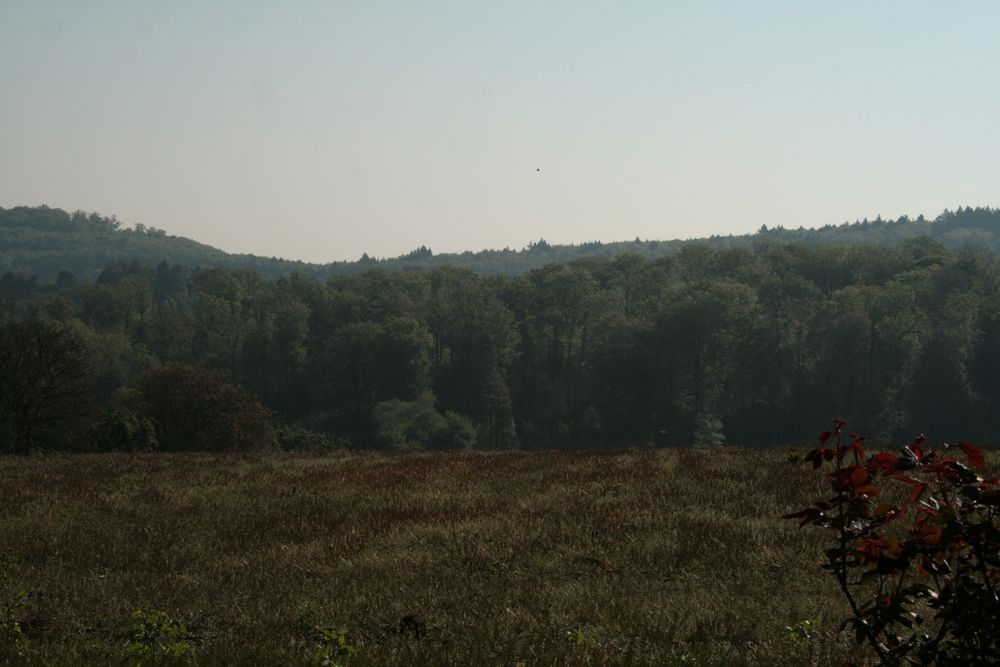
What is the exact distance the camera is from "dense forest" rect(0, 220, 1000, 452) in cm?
7375

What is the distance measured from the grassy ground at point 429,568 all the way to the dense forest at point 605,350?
32266 mm

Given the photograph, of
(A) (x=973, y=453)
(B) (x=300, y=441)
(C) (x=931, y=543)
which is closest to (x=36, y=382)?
(B) (x=300, y=441)

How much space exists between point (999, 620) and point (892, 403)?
2888 inches

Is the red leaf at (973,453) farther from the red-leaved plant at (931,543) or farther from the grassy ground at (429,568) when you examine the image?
the grassy ground at (429,568)

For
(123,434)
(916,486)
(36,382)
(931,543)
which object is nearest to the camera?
(916,486)

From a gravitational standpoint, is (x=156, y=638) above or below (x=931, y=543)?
below

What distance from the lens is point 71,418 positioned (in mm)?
42250

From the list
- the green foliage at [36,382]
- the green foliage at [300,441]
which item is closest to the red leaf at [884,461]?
the green foliage at [36,382]

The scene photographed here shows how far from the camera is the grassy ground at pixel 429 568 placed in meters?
7.30

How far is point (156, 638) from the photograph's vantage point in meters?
7.46

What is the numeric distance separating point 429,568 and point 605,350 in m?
71.2

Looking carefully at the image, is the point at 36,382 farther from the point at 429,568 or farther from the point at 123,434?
the point at 429,568

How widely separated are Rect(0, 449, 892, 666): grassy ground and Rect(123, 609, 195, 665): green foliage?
0.07ft

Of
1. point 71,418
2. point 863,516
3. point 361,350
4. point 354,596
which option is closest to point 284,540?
point 354,596
